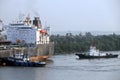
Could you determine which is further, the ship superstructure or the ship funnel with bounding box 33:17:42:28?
the ship funnel with bounding box 33:17:42:28

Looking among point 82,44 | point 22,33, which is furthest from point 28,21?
point 82,44

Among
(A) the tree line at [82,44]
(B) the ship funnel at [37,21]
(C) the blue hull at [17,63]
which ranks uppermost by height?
(B) the ship funnel at [37,21]

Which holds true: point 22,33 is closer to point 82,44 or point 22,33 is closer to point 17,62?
point 17,62

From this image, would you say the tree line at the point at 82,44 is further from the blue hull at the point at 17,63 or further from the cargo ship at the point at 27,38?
the blue hull at the point at 17,63

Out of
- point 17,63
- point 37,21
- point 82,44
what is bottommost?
point 17,63

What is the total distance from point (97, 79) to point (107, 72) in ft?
10.3

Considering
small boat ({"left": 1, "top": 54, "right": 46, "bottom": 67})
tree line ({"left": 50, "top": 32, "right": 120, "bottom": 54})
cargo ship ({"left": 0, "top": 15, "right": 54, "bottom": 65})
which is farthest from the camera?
tree line ({"left": 50, "top": 32, "right": 120, "bottom": 54})

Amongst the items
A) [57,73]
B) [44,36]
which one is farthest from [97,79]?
[44,36]

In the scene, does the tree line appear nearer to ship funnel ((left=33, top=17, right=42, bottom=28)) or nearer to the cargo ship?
ship funnel ((left=33, top=17, right=42, bottom=28))

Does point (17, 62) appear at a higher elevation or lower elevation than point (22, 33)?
lower

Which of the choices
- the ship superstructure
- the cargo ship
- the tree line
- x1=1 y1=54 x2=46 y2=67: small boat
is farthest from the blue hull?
the tree line

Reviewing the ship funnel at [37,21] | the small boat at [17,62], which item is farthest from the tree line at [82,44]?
the small boat at [17,62]

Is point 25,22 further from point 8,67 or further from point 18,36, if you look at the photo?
point 8,67

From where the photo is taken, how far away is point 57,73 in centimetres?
2220
